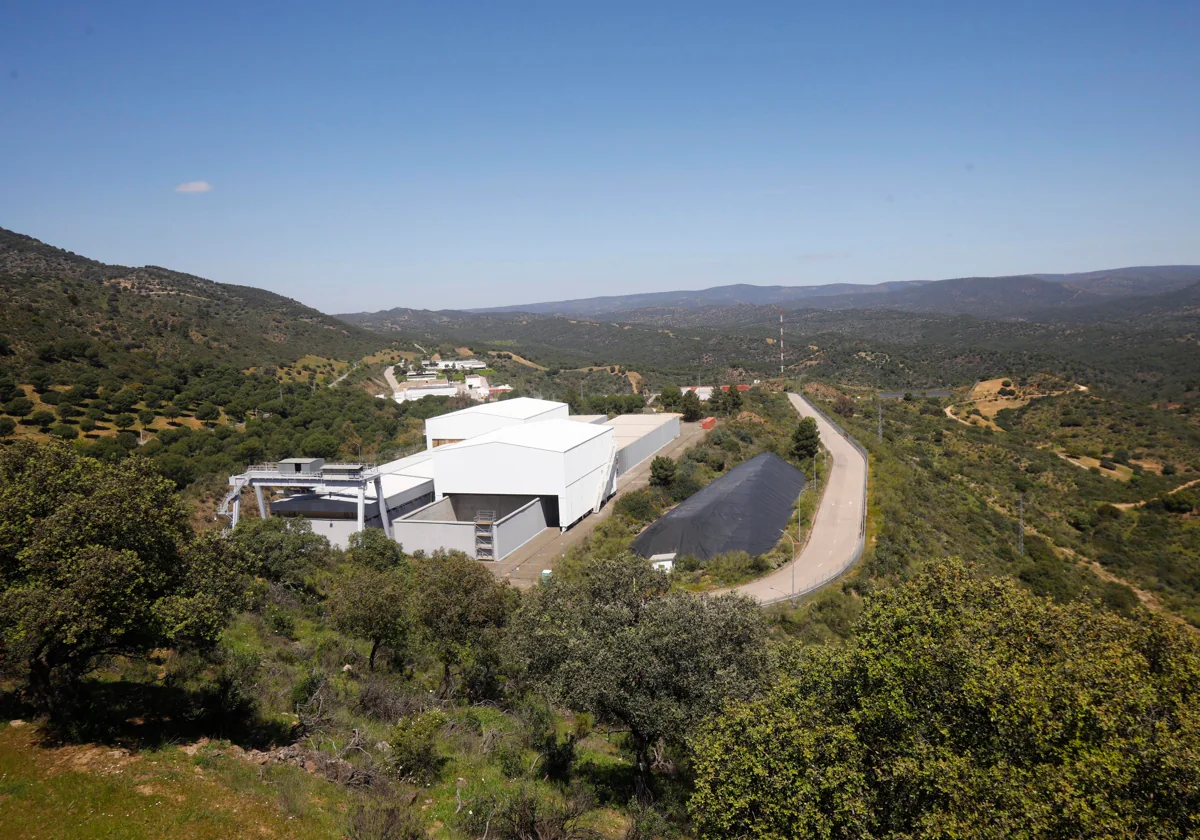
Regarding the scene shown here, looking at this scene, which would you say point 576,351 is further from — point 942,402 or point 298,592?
point 298,592

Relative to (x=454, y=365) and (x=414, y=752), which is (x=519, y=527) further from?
(x=454, y=365)

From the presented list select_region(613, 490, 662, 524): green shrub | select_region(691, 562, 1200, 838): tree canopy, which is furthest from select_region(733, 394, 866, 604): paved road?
select_region(613, 490, 662, 524): green shrub

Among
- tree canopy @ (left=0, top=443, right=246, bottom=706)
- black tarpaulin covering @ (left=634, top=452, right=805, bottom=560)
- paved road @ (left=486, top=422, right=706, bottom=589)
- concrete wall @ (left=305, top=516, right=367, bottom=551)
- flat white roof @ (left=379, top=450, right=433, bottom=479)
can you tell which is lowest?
paved road @ (left=486, top=422, right=706, bottom=589)

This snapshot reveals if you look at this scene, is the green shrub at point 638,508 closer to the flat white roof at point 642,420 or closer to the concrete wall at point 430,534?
the concrete wall at point 430,534

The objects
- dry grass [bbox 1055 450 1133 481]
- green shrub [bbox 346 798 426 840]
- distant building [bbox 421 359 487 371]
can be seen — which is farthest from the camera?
distant building [bbox 421 359 487 371]

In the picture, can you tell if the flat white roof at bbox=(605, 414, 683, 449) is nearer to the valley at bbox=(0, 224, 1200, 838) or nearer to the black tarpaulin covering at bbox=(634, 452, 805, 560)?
the valley at bbox=(0, 224, 1200, 838)

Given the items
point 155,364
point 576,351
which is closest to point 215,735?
point 155,364

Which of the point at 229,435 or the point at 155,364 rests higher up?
the point at 155,364
